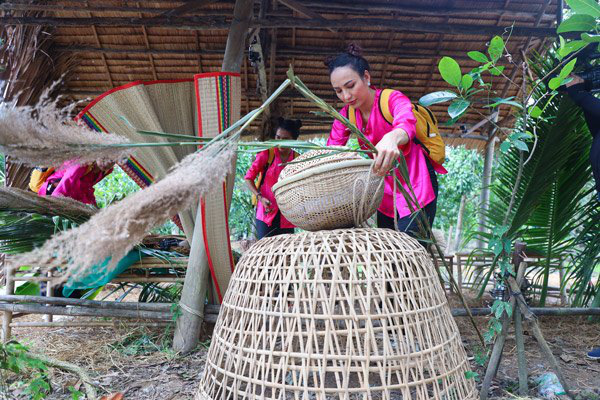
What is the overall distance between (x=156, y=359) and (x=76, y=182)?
1.40 m

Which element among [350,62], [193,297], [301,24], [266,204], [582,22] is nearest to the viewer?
[582,22]

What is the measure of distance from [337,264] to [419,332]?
34 cm

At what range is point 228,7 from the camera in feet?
11.6

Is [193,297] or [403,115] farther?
[193,297]

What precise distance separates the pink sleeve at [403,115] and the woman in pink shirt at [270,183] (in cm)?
148

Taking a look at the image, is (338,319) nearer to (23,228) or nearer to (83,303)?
(83,303)

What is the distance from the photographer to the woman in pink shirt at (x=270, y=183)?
134 inches

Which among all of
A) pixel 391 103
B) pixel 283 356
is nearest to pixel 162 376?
pixel 283 356

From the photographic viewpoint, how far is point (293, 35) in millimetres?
3730

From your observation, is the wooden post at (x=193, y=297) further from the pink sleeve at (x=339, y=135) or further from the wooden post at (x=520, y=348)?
the wooden post at (x=520, y=348)

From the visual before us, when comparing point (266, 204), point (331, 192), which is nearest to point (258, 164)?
point (266, 204)

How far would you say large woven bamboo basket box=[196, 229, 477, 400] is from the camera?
1222 millimetres

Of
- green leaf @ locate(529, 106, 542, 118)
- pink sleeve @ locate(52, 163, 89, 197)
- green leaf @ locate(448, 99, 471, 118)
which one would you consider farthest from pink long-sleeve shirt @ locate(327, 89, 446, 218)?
pink sleeve @ locate(52, 163, 89, 197)

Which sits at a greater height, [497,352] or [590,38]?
[590,38]
